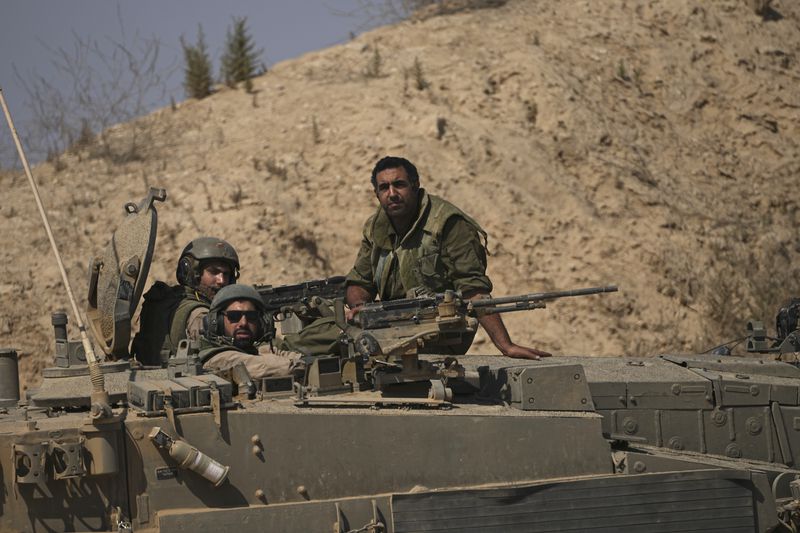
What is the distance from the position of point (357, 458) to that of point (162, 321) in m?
2.85

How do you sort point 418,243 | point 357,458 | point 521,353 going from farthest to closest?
point 418,243
point 521,353
point 357,458

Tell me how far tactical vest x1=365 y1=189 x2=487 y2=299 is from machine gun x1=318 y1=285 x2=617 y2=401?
72.9 inches

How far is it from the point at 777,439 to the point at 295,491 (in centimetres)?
361

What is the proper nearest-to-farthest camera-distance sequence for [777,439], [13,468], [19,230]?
→ [13,468] → [777,439] → [19,230]

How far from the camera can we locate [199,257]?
9727mm

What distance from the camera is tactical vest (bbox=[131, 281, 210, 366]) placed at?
898 centimetres

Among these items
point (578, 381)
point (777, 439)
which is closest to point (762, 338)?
point (777, 439)

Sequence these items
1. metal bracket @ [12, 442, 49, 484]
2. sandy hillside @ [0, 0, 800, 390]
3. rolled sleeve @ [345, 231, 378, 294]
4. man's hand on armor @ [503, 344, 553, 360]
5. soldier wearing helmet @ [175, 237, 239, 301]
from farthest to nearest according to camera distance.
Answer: sandy hillside @ [0, 0, 800, 390], rolled sleeve @ [345, 231, 378, 294], soldier wearing helmet @ [175, 237, 239, 301], man's hand on armor @ [503, 344, 553, 360], metal bracket @ [12, 442, 49, 484]

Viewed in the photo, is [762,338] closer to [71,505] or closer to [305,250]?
[71,505]

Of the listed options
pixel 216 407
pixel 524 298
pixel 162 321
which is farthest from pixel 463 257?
pixel 216 407

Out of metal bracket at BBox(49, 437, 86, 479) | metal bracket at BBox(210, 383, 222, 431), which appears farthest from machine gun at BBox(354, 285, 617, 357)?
metal bracket at BBox(49, 437, 86, 479)

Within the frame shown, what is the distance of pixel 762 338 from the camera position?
10070 mm

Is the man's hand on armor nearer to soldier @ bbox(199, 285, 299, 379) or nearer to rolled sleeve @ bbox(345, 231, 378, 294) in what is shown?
rolled sleeve @ bbox(345, 231, 378, 294)

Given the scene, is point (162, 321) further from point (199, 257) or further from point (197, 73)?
point (197, 73)
